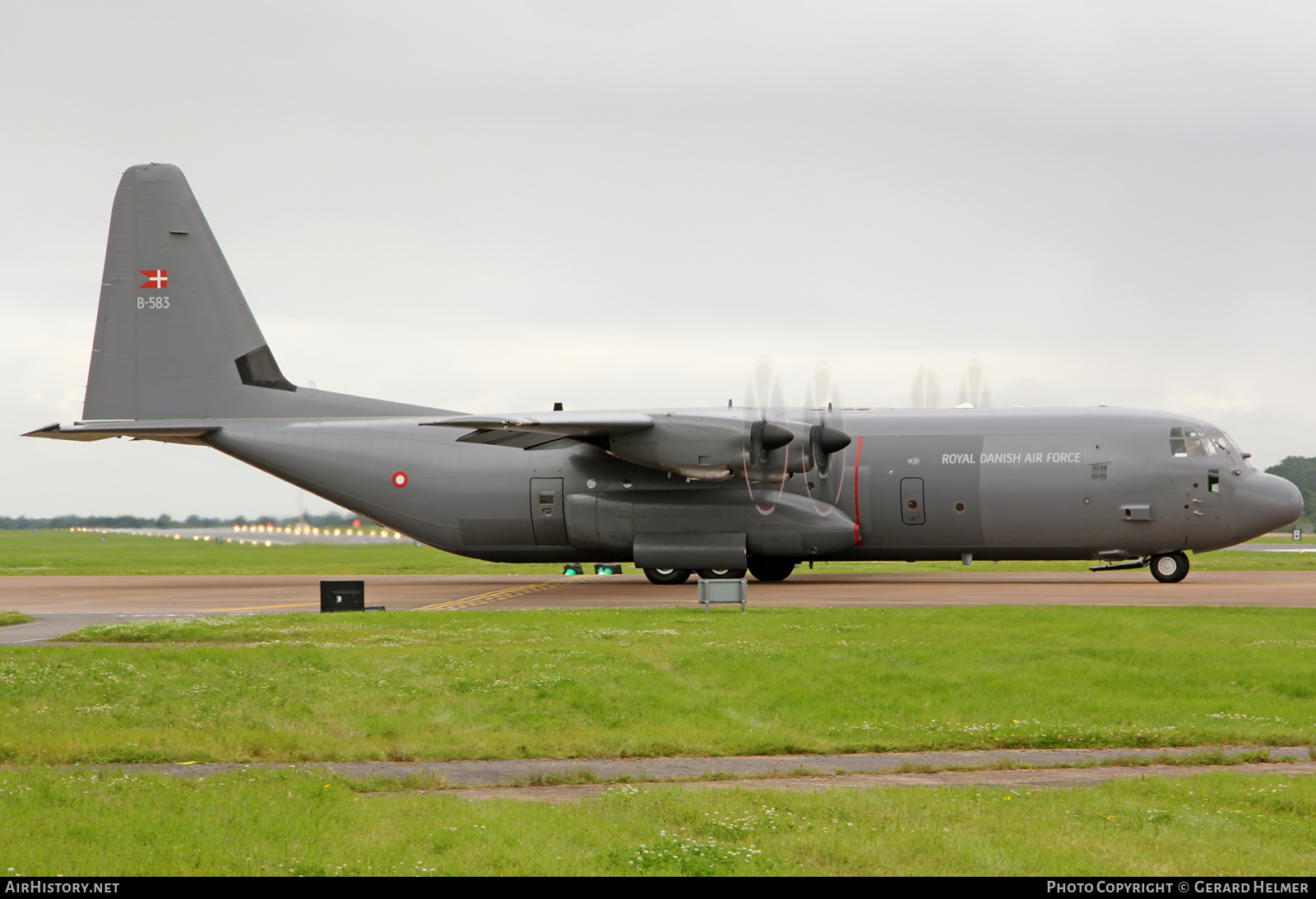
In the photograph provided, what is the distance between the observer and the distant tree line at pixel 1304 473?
121688mm

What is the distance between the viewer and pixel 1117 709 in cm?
1389

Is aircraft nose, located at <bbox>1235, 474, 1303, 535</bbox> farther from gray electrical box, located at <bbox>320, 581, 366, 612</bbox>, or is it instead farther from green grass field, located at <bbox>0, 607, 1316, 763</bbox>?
gray electrical box, located at <bbox>320, 581, 366, 612</bbox>

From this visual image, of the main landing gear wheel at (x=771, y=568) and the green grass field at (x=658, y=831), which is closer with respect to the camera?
the green grass field at (x=658, y=831)

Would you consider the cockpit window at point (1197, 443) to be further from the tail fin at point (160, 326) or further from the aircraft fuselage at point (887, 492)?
the tail fin at point (160, 326)

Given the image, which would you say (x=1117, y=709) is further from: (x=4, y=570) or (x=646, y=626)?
(x=4, y=570)

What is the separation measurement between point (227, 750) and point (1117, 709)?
33.7 ft

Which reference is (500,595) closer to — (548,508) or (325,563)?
(548,508)

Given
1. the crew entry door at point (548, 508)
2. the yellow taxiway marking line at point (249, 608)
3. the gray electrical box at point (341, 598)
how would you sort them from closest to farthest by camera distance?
the gray electrical box at point (341, 598)
the yellow taxiway marking line at point (249, 608)
the crew entry door at point (548, 508)

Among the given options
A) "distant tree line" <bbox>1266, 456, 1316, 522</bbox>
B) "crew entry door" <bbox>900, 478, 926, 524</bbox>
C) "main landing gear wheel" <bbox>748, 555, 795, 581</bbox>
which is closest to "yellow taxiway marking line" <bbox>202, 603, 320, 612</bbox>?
"main landing gear wheel" <bbox>748, 555, 795, 581</bbox>

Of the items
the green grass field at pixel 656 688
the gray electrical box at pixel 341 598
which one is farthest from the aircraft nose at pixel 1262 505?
the gray electrical box at pixel 341 598

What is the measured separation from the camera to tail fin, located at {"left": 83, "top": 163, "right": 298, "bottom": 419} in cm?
3444

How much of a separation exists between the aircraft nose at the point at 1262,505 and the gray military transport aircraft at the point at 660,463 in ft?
0.15

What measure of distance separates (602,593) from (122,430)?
1521cm

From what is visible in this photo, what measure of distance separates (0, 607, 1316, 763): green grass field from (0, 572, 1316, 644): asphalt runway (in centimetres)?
442
